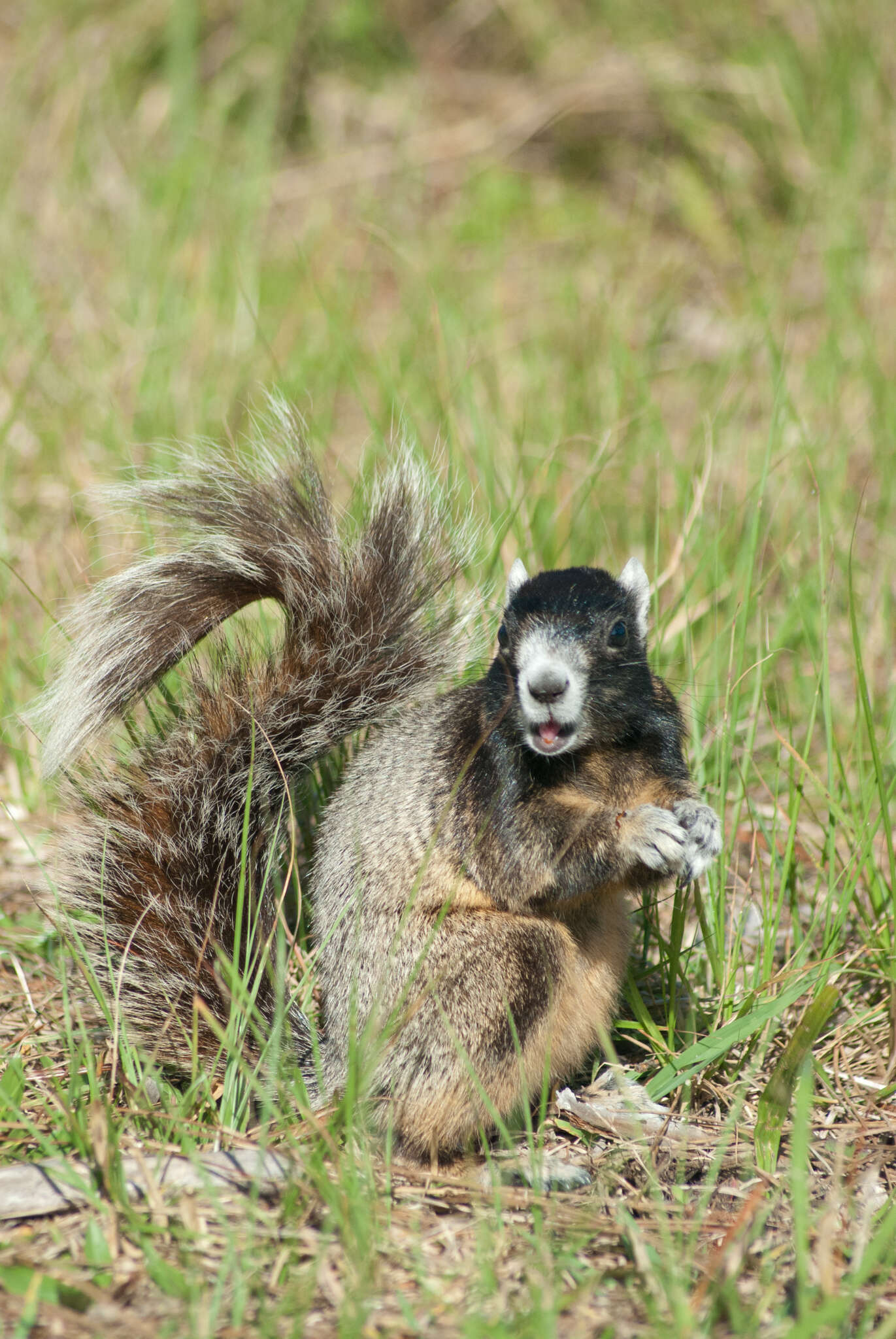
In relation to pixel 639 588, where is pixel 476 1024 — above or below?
below

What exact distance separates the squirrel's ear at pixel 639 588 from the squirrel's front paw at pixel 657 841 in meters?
0.52

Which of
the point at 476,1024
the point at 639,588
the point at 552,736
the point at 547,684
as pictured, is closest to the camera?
the point at 547,684

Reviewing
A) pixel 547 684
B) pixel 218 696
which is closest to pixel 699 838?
pixel 547 684

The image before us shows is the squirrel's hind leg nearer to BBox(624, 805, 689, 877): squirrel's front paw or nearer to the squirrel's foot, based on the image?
the squirrel's foot

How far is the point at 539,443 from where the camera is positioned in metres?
5.18

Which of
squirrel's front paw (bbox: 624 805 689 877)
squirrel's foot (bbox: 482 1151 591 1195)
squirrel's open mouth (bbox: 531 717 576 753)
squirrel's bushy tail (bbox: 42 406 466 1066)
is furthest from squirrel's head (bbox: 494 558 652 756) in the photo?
squirrel's foot (bbox: 482 1151 591 1195)

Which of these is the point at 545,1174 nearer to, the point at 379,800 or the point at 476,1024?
the point at 476,1024

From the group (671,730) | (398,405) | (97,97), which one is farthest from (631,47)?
(671,730)

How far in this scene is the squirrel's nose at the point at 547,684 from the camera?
268 cm

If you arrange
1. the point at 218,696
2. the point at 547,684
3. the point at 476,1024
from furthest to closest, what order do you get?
the point at 218,696, the point at 476,1024, the point at 547,684

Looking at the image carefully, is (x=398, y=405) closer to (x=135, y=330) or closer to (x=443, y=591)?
(x=443, y=591)

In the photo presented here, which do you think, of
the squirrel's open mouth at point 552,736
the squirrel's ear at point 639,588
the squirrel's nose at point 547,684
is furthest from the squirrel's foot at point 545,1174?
the squirrel's ear at point 639,588

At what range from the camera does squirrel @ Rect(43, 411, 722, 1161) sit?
2891 millimetres

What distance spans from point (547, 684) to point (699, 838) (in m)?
0.55
